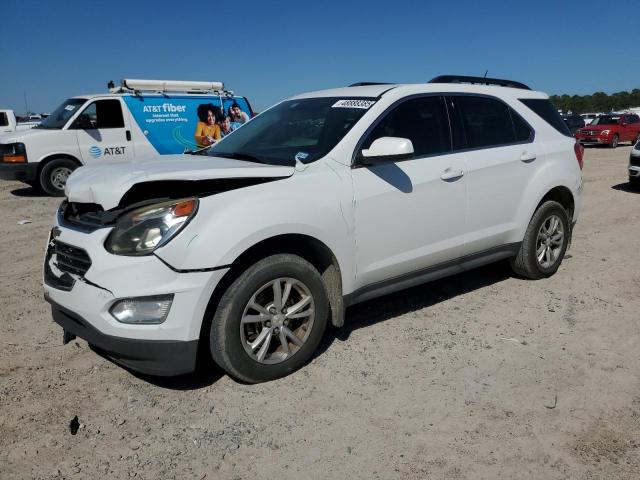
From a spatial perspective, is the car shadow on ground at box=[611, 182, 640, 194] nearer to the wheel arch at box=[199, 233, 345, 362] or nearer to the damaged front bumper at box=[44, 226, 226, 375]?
the wheel arch at box=[199, 233, 345, 362]

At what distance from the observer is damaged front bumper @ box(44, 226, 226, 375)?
9.07 feet

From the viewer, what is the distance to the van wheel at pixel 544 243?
4.87 meters

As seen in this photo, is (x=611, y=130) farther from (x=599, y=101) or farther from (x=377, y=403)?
(x=599, y=101)

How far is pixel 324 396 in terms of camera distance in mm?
3164

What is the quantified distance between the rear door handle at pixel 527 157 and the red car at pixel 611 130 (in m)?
22.6

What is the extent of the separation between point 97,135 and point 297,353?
9296 millimetres

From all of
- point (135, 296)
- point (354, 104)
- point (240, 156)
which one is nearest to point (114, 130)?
point (240, 156)

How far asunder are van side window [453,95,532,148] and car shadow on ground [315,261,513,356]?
1.38 m

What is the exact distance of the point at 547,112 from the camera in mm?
5082

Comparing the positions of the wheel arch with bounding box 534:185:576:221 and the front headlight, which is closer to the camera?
the front headlight

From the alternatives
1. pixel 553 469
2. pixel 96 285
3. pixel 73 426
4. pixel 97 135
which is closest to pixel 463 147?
pixel 553 469

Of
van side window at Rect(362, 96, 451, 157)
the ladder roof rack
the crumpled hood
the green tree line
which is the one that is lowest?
the crumpled hood

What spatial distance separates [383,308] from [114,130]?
8.70 meters

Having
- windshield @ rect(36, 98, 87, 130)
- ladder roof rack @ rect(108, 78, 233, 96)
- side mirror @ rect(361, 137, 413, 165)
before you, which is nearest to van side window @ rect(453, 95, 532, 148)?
side mirror @ rect(361, 137, 413, 165)
